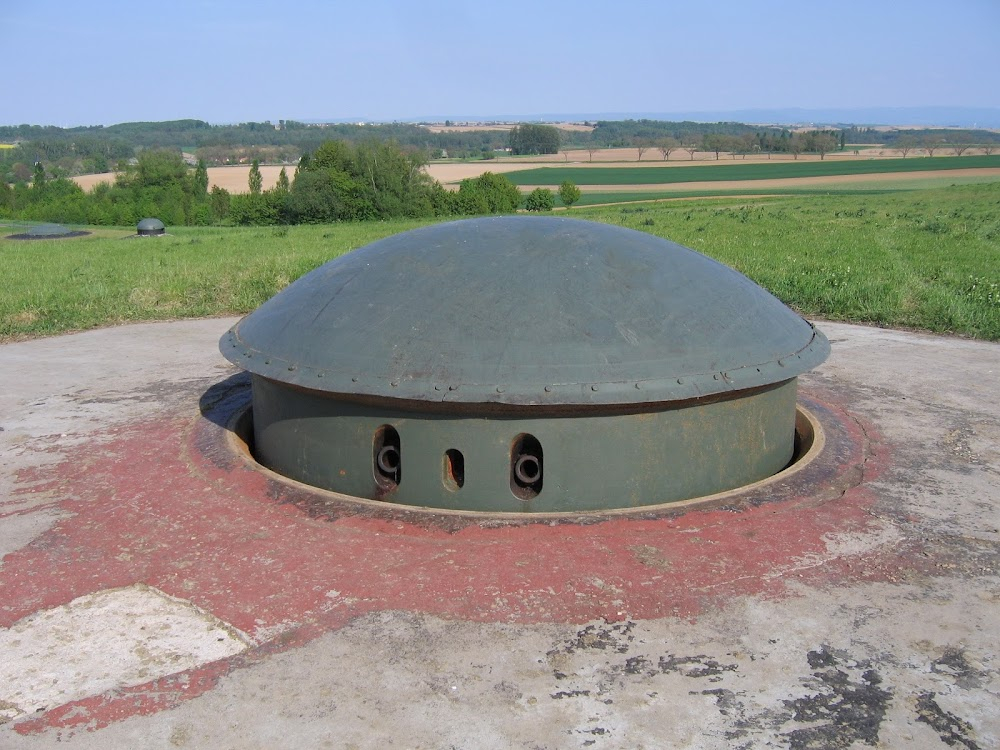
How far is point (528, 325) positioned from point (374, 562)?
156 centimetres

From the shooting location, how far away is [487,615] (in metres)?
4.38

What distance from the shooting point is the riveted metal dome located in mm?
5196

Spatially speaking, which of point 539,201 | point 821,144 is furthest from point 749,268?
point 821,144

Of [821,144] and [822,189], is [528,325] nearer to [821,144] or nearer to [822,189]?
[822,189]

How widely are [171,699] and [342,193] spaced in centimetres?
5702

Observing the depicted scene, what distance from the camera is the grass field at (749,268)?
12117 millimetres

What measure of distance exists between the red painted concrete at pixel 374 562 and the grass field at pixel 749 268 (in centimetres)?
690

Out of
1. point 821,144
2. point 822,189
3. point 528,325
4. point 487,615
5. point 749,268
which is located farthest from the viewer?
point 821,144

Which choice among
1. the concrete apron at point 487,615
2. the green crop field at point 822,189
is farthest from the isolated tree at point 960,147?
the concrete apron at point 487,615

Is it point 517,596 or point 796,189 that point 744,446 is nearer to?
point 517,596

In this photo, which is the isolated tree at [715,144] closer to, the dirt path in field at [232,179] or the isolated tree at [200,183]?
the dirt path in field at [232,179]

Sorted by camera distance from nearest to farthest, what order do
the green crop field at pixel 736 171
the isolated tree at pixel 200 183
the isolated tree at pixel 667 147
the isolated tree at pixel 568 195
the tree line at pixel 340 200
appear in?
1. the tree line at pixel 340 200
2. the isolated tree at pixel 568 195
3. the green crop field at pixel 736 171
4. the isolated tree at pixel 200 183
5. the isolated tree at pixel 667 147

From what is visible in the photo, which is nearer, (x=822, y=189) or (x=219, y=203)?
(x=822, y=189)

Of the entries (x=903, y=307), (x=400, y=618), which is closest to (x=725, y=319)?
(x=400, y=618)
